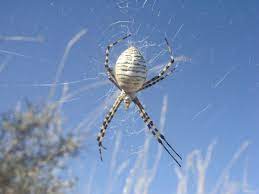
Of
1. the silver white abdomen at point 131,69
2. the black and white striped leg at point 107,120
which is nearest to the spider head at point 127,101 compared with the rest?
the black and white striped leg at point 107,120

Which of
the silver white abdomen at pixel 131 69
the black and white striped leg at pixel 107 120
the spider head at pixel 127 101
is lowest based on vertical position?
the silver white abdomen at pixel 131 69

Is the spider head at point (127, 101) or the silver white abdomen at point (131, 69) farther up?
the spider head at point (127, 101)

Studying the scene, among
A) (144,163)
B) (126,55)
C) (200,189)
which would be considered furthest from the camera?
(126,55)

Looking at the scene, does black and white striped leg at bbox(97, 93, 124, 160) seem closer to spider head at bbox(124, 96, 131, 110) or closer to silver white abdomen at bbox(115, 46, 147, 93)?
spider head at bbox(124, 96, 131, 110)

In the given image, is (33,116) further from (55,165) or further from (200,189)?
(200,189)

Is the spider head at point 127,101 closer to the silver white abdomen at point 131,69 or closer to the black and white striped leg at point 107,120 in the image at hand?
the black and white striped leg at point 107,120

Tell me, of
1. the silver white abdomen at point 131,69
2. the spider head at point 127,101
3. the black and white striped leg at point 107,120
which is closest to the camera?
the silver white abdomen at point 131,69

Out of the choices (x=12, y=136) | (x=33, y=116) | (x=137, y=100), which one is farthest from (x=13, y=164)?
(x=137, y=100)

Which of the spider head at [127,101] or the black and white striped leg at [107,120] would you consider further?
the black and white striped leg at [107,120]

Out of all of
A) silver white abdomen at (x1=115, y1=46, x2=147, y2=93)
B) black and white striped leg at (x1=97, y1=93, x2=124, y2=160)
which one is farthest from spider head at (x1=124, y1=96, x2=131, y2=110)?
silver white abdomen at (x1=115, y1=46, x2=147, y2=93)
